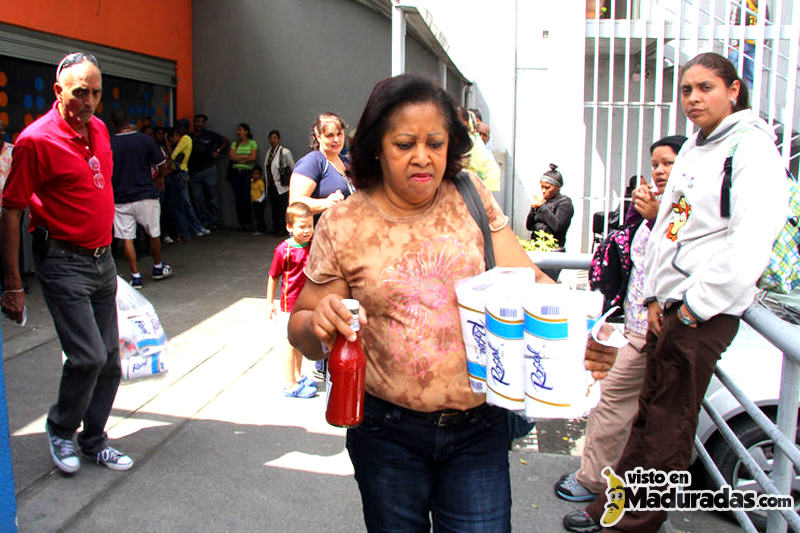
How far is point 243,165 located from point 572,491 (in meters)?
10.5

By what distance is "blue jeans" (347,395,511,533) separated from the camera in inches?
86.0

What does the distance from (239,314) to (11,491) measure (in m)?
4.55

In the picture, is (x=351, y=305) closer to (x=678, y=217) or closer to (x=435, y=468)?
(x=435, y=468)

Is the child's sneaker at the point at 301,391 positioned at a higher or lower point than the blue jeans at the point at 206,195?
lower

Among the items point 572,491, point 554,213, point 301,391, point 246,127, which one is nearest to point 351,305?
point 572,491

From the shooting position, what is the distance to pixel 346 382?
6.61 ft

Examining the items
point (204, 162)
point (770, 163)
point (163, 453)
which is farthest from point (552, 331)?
point (204, 162)

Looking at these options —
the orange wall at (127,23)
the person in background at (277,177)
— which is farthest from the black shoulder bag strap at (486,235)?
the person in background at (277,177)

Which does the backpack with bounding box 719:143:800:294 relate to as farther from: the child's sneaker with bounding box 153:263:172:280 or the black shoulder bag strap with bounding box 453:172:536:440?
the child's sneaker with bounding box 153:263:172:280

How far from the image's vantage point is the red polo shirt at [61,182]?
3.58 m

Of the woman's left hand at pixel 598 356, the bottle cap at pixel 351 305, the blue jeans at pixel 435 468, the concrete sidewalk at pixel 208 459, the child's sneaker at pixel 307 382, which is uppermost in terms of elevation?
the bottle cap at pixel 351 305

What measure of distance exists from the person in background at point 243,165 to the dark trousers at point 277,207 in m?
0.49

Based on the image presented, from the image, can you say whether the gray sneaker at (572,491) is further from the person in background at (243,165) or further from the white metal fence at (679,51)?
the person in background at (243,165)

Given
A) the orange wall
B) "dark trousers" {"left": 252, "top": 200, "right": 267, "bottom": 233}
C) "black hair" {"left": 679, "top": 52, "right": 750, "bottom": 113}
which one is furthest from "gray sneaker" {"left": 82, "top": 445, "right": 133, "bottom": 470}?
"dark trousers" {"left": 252, "top": 200, "right": 267, "bottom": 233}
